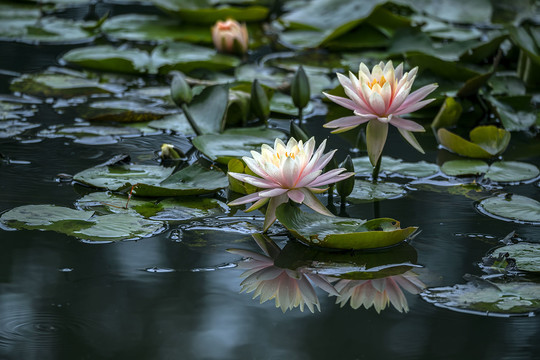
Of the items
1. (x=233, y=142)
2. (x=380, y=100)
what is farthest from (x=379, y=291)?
(x=233, y=142)

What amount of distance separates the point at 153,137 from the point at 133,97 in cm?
37

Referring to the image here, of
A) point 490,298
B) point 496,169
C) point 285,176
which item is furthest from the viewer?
point 496,169

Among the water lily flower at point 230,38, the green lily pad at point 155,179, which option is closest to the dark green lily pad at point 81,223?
the green lily pad at point 155,179

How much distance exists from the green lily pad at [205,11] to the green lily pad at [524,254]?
7.47ft

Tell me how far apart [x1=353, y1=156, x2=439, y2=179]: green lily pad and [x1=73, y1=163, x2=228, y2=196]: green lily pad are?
0.40m

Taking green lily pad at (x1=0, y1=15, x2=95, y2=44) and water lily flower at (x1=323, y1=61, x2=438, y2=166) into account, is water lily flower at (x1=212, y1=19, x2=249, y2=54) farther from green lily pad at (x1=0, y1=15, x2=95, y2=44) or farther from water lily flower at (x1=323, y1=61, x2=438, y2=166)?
water lily flower at (x1=323, y1=61, x2=438, y2=166)

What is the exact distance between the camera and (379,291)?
1349 millimetres

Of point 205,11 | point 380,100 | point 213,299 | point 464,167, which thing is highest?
point 205,11

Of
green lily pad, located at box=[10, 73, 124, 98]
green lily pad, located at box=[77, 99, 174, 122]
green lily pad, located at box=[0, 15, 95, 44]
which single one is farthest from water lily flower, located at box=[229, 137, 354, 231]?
green lily pad, located at box=[0, 15, 95, 44]

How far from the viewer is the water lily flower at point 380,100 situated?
159 cm

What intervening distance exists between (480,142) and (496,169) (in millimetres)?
178

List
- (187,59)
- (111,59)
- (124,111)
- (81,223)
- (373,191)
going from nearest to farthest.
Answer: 1. (81,223)
2. (373,191)
3. (124,111)
4. (111,59)
5. (187,59)

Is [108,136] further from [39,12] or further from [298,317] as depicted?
[39,12]

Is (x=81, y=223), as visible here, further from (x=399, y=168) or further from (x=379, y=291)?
(x=399, y=168)
